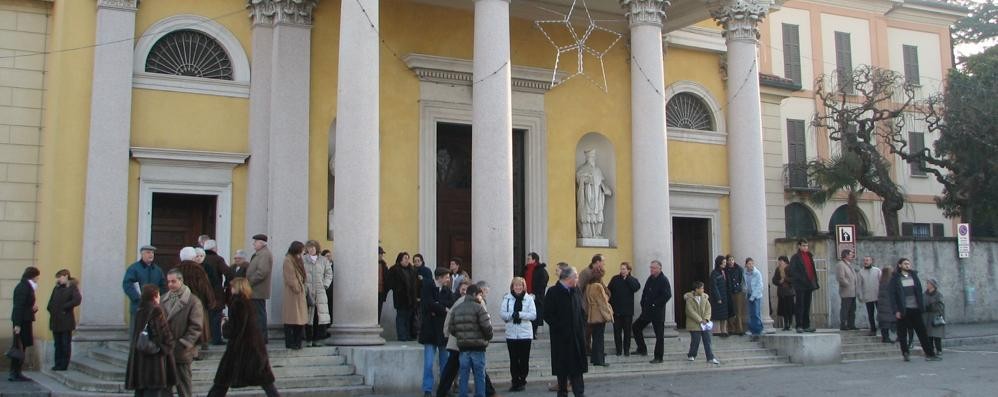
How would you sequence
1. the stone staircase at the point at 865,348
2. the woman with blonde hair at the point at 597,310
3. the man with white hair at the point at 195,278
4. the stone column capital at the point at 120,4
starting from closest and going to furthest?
the man with white hair at the point at 195,278 → the woman with blonde hair at the point at 597,310 → the stone column capital at the point at 120,4 → the stone staircase at the point at 865,348

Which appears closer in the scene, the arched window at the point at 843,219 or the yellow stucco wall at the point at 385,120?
the yellow stucco wall at the point at 385,120

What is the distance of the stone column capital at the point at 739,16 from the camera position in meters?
18.5

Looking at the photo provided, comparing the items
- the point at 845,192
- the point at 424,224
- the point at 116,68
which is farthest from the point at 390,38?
the point at 845,192

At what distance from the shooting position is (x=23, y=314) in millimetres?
13633

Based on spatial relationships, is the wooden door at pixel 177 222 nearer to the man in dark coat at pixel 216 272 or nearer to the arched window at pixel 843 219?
the man in dark coat at pixel 216 272

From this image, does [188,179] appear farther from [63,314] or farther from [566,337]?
[566,337]

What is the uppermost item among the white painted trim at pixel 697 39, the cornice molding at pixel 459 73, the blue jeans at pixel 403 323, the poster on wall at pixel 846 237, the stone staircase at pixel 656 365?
the white painted trim at pixel 697 39

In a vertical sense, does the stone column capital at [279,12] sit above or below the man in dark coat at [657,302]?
above

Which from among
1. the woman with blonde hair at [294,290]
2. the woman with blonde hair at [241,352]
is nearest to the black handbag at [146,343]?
the woman with blonde hair at [241,352]

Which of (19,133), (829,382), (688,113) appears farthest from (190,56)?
(829,382)

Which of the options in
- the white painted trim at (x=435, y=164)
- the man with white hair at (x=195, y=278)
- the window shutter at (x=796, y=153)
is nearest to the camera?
the man with white hair at (x=195, y=278)

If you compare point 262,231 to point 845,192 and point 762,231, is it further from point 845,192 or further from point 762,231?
point 845,192

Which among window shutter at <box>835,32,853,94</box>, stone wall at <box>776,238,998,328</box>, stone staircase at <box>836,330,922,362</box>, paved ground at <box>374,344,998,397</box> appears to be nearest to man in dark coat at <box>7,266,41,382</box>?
paved ground at <box>374,344,998,397</box>

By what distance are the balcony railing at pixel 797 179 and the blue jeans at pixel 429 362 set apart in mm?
19367
